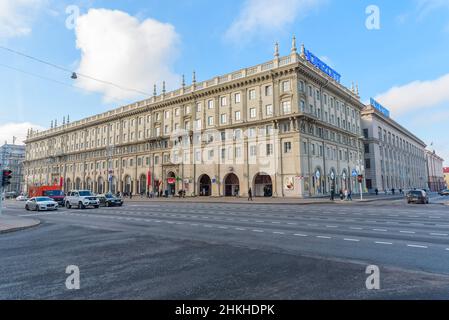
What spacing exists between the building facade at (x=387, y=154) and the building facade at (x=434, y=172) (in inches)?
856

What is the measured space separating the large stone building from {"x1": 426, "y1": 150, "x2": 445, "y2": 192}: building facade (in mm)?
80741

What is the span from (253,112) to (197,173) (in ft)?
50.5

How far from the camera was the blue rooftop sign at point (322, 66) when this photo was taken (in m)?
46.7

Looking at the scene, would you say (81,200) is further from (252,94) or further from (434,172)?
(434,172)

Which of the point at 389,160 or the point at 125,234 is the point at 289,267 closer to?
the point at 125,234

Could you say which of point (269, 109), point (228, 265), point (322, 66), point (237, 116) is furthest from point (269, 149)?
point (228, 265)

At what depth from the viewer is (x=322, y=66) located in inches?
2003

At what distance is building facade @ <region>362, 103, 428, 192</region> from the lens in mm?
69812

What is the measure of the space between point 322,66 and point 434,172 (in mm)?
116930

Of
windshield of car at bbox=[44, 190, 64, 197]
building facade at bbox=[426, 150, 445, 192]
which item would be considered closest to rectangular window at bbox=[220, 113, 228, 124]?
windshield of car at bbox=[44, 190, 64, 197]

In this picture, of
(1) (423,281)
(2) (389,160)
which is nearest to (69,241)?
(1) (423,281)

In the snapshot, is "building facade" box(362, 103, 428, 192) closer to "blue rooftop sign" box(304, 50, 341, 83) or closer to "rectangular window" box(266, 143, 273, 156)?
"blue rooftop sign" box(304, 50, 341, 83)
